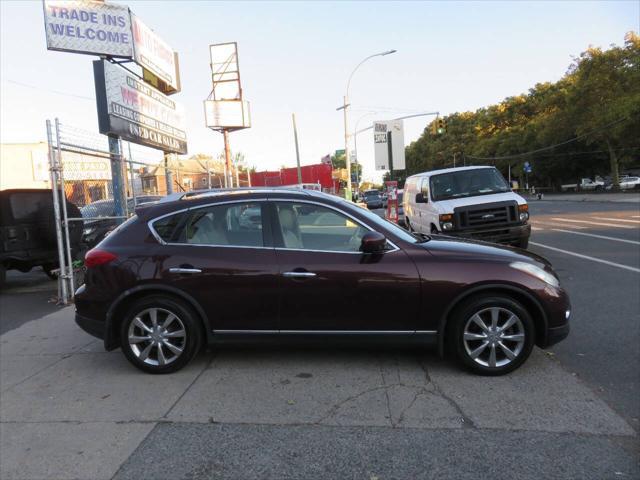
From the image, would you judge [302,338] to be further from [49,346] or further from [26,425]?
[49,346]

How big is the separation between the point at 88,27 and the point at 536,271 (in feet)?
34.5

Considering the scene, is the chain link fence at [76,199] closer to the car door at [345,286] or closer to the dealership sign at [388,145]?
the car door at [345,286]

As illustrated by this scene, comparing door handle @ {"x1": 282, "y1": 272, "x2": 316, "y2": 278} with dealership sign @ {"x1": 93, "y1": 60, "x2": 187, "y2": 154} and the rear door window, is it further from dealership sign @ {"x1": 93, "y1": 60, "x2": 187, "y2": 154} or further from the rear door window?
dealership sign @ {"x1": 93, "y1": 60, "x2": 187, "y2": 154}

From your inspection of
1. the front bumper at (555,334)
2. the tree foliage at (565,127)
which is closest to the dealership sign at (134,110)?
the front bumper at (555,334)

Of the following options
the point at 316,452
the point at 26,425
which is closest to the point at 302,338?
the point at 316,452

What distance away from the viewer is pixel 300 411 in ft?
12.2

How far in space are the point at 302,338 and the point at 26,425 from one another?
2223mm

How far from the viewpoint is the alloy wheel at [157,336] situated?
14.7ft

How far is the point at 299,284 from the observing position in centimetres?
430

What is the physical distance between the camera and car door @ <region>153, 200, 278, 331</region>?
172 inches

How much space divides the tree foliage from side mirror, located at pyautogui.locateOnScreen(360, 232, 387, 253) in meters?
40.4

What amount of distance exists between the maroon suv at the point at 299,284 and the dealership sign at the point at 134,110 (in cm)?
675

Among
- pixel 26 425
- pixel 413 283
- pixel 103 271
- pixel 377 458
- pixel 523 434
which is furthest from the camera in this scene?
pixel 103 271

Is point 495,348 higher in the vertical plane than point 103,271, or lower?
lower
